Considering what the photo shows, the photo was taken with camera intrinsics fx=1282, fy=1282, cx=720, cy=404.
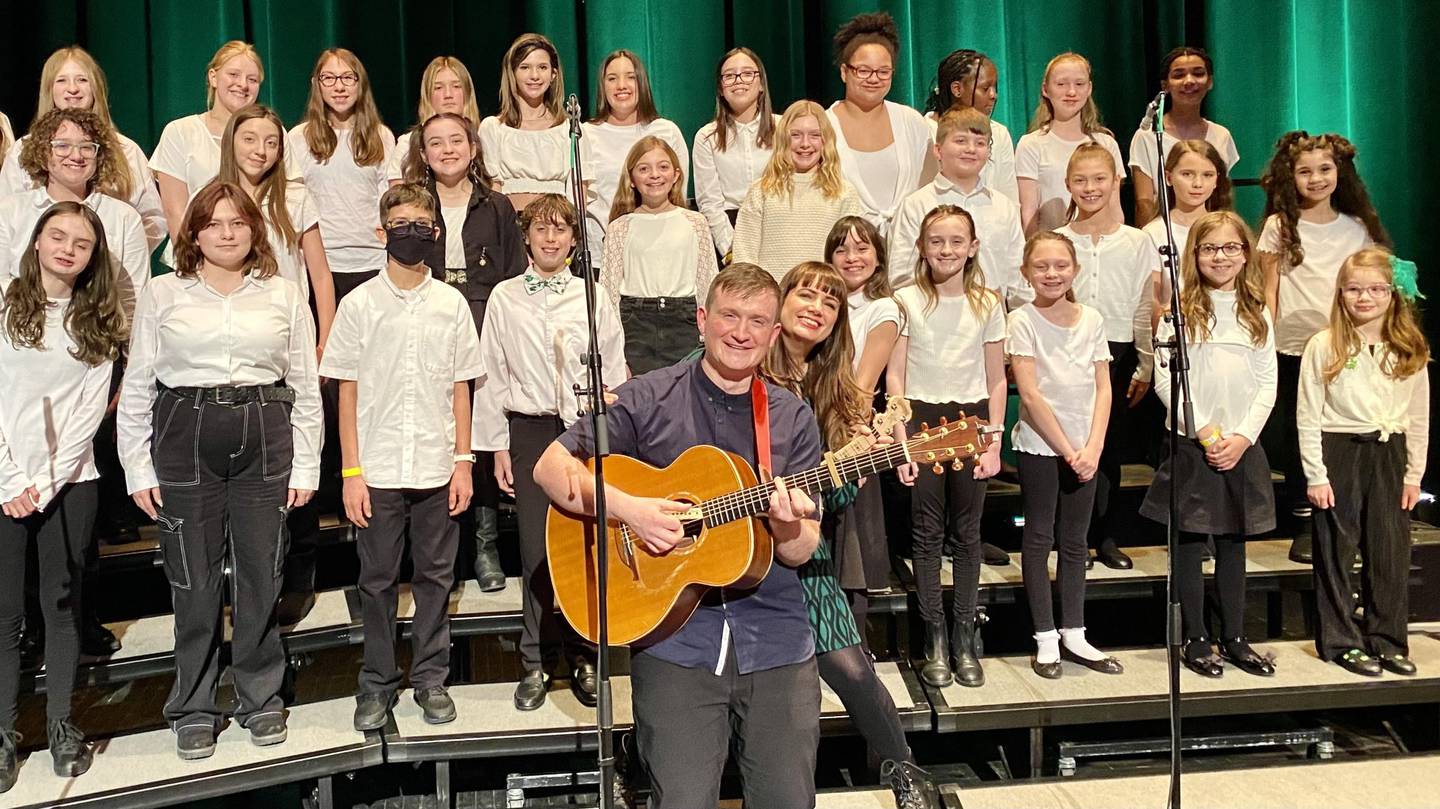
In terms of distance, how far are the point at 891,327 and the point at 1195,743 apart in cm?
175

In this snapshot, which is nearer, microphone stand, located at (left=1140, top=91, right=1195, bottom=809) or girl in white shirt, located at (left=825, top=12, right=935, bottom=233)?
microphone stand, located at (left=1140, top=91, right=1195, bottom=809)

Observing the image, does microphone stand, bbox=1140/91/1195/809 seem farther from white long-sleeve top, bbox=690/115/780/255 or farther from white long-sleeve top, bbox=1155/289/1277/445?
white long-sleeve top, bbox=690/115/780/255

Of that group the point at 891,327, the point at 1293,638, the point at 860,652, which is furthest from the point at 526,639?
the point at 1293,638

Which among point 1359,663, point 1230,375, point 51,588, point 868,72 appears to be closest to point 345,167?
point 51,588

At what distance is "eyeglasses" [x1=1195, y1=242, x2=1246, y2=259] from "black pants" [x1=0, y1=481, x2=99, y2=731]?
12.4 ft

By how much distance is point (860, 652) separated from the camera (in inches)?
139

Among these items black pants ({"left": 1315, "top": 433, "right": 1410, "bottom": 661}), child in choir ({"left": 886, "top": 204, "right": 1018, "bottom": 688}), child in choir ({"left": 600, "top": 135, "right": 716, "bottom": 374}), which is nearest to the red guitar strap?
child in choir ({"left": 886, "top": 204, "right": 1018, "bottom": 688})

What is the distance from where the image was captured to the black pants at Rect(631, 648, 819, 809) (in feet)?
9.33

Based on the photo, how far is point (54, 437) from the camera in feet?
12.4

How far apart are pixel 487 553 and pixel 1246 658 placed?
2.74 m

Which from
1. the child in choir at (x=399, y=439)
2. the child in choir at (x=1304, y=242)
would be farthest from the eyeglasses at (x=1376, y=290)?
the child in choir at (x=399, y=439)

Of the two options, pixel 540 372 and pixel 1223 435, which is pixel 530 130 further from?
pixel 1223 435

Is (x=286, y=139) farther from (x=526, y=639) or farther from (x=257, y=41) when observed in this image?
(x=526, y=639)

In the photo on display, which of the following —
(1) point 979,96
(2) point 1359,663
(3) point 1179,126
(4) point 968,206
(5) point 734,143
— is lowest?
(2) point 1359,663
